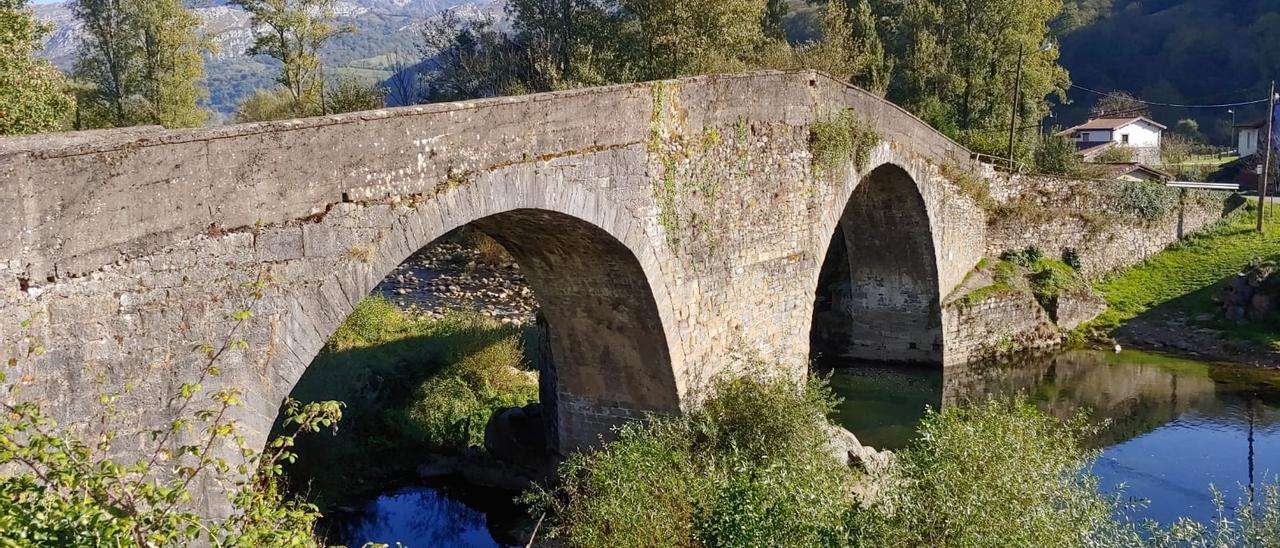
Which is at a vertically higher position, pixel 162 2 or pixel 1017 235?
pixel 162 2

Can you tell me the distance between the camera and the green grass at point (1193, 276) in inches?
910

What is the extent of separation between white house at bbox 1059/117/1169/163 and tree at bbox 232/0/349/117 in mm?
28054

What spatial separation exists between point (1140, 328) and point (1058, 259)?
2.27 meters

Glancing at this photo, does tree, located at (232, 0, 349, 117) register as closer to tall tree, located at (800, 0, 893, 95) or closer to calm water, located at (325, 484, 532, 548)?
tall tree, located at (800, 0, 893, 95)

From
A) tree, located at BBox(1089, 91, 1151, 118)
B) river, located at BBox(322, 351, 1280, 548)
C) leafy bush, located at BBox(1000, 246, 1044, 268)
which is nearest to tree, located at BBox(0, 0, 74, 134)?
river, located at BBox(322, 351, 1280, 548)

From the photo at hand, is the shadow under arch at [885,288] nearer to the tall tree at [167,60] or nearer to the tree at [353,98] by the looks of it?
the tree at [353,98]

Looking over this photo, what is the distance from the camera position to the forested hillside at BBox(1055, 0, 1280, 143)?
5512 cm

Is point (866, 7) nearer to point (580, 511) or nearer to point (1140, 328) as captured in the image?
point (1140, 328)

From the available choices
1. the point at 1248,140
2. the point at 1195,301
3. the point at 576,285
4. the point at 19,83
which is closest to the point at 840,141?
the point at 576,285

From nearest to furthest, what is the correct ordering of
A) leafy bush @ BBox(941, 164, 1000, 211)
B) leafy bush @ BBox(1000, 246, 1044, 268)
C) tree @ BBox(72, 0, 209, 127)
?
1. leafy bush @ BBox(941, 164, 1000, 211)
2. leafy bush @ BBox(1000, 246, 1044, 268)
3. tree @ BBox(72, 0, 209, 127)

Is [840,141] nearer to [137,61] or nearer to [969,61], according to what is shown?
[969,61]

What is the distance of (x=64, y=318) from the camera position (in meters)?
6.17

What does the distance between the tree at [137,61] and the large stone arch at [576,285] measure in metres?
24.6

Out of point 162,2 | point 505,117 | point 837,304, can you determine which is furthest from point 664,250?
point 162,2
